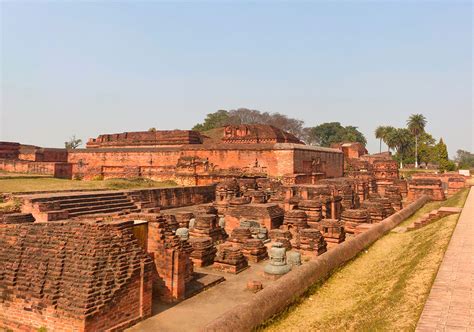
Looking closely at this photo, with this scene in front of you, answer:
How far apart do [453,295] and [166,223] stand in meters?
5.19

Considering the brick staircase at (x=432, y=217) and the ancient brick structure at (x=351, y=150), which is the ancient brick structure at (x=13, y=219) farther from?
the ancient brick structure at (x=351, y=150)

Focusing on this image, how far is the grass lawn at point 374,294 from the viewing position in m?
4.95

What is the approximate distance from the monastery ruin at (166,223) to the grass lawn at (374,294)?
1.63m

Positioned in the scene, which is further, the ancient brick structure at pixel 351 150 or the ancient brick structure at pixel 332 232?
the ancient brick structure at pixel 351 150

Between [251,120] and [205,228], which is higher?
[251,120]

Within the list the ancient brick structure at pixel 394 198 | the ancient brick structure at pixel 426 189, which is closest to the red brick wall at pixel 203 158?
the ancient brick structure at pixel 394 198

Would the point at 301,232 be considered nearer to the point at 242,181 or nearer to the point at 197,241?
the point at 197,241

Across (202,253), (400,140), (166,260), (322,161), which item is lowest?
(202,253)

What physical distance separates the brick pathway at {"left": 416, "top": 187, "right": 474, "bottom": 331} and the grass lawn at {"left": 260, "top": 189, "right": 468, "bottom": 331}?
15 centimetres

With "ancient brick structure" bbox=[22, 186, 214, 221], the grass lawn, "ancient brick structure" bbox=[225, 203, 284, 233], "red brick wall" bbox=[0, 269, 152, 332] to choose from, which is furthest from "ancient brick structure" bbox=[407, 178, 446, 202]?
"red brick wall" bbox=[0, 269, 152, 332]

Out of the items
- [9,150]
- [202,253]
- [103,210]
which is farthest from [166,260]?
[9,150]

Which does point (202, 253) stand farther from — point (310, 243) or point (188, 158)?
point (188, 158)

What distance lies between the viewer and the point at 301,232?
37.0 feet

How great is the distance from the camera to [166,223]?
25.1 feet
